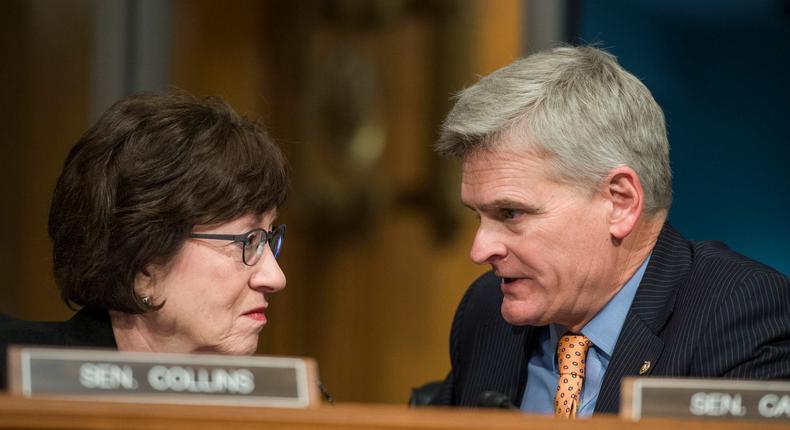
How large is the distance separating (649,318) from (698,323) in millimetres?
109

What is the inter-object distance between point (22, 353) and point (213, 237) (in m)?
0.77

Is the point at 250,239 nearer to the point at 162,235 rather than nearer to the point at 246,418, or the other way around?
the point at 162,235

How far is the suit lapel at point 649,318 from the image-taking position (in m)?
2.05

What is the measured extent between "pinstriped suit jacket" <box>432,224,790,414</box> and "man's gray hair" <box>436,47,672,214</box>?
147mm

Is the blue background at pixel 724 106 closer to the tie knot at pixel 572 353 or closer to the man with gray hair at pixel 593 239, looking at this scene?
the man with gray hair at pixel 593 239

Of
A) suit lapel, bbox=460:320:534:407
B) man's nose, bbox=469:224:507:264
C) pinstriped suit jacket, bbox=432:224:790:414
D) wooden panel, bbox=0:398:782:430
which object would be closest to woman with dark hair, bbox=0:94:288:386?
man's nose, bbox=469:224:507:264

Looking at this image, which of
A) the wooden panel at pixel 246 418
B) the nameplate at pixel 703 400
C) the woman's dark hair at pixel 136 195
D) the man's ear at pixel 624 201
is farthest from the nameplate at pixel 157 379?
the man's ear at pixel 624 201

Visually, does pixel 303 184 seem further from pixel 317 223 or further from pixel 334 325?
pixel 334 325

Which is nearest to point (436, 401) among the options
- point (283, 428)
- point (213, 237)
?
point (213, 237)

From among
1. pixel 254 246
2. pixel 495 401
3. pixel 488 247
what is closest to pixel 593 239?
pixel 488 247

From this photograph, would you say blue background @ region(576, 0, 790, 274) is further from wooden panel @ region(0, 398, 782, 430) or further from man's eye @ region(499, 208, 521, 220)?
wooden panel @ region(0, 398, 782, 430)

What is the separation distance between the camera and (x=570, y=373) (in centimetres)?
216

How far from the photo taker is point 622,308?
2.19 meters

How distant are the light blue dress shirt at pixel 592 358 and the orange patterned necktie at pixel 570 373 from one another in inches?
0.7
